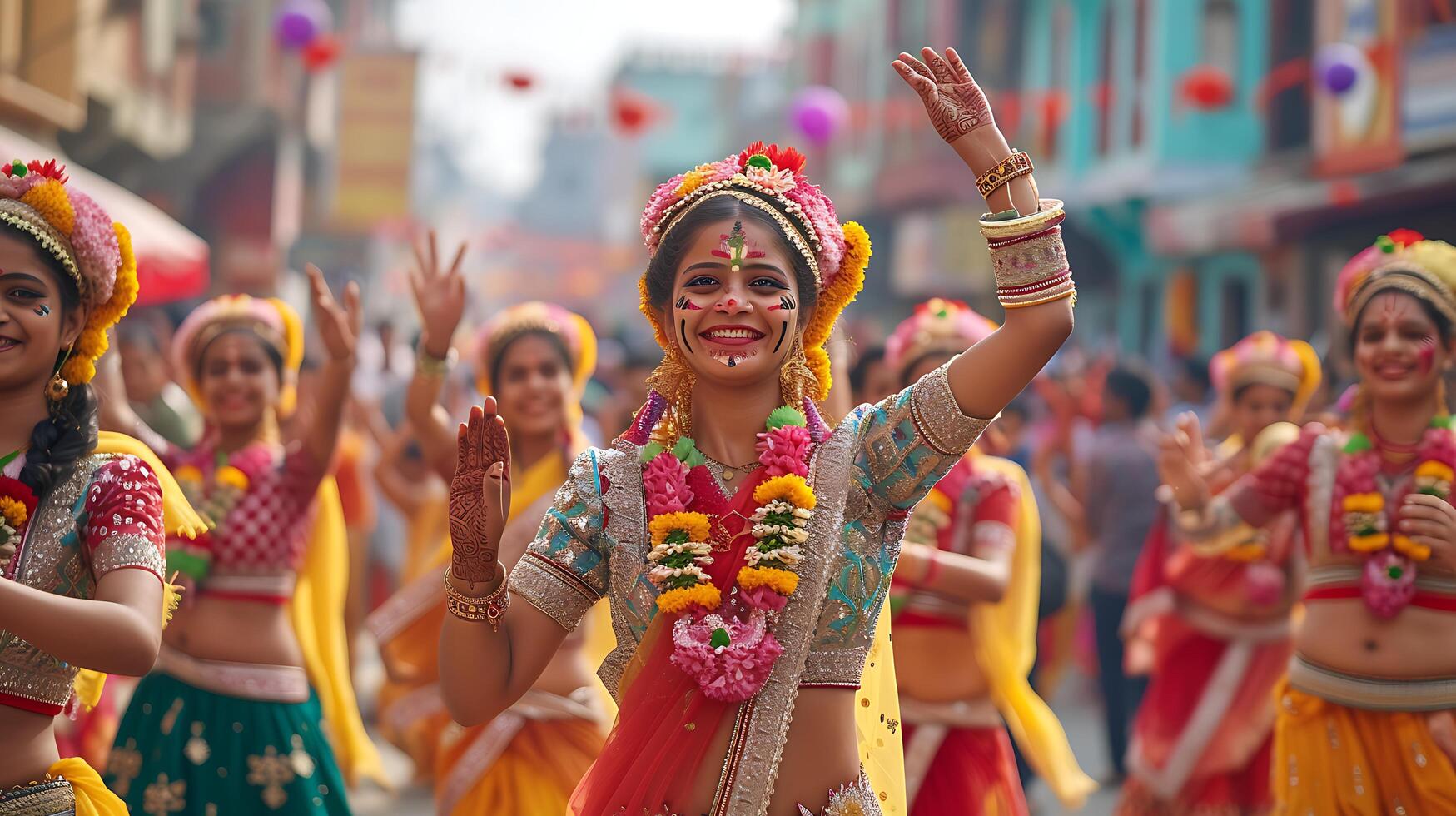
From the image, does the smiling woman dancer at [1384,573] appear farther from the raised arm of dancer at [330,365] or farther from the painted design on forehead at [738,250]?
the raised arm of dancer at [330,365]

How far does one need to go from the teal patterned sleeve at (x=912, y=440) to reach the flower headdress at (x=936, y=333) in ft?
8.57

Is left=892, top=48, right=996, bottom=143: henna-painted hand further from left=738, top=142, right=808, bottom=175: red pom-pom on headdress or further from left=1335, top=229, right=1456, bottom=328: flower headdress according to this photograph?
left=1335, top=229, right=1456, bottom=328: flower headdress

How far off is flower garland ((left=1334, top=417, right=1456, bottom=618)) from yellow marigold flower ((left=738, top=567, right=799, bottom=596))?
2290 millimetres

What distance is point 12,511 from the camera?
10.5ft

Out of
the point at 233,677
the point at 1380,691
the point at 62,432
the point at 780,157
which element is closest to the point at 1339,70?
the point at 1380,691

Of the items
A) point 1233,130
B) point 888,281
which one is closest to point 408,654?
point 1233,130

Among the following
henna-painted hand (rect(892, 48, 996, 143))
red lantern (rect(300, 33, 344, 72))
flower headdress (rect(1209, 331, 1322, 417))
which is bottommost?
flower headdress (rect(1209, 331, 1322, 417))

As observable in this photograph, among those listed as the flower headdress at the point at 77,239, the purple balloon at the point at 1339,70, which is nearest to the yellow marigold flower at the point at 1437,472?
the flower headdress at the point at 77,239

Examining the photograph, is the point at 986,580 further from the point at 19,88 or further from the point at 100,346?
the point at 19,88

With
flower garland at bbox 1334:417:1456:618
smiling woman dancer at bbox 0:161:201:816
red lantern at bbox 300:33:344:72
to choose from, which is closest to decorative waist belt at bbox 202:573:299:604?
smiling woman dancer at bbox 0:161:201:816

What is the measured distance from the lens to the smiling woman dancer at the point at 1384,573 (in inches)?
180

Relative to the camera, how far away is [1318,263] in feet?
52.6

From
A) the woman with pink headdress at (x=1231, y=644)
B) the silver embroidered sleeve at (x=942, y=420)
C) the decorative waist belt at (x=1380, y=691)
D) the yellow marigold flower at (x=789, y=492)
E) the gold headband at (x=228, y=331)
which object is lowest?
the woman with pink headdress at (x=1231, y=644)

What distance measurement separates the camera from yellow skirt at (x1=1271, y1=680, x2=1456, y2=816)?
14.9 ft
